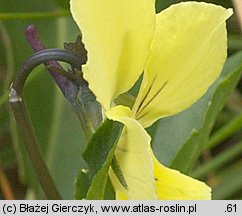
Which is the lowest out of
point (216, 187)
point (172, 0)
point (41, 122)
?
point (216, 187)

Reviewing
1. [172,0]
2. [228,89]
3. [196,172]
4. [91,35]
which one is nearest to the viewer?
[91,35]

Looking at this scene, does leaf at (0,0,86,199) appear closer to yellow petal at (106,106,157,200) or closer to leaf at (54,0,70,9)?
leaf at (54,0,70,9)

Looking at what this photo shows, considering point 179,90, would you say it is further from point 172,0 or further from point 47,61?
point 172,0

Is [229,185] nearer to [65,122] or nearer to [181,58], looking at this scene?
[65,122]

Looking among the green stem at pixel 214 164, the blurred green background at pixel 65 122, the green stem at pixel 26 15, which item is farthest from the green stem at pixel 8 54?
the green stem at pixel 214 164

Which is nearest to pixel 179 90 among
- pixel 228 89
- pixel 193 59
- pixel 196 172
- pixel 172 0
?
pixel 193 59

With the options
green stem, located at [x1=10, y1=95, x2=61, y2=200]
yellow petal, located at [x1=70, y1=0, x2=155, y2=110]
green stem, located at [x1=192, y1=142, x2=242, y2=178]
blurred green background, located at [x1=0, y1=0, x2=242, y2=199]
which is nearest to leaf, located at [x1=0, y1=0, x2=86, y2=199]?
blurred green background, located at [x1=0, y1=0, x2=242, y2=199]
